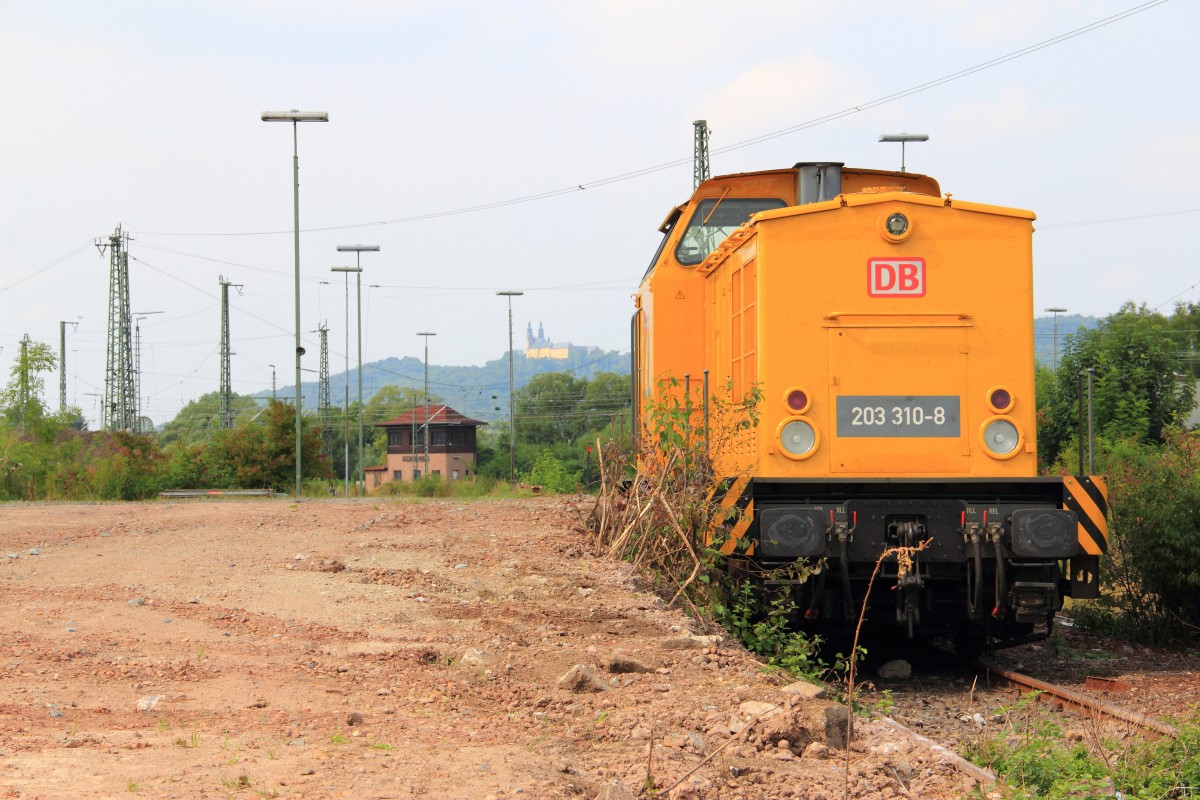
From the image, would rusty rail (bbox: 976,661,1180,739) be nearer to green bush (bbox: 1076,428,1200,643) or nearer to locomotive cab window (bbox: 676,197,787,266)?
green bush (bbox: 1076,428,1200,643)

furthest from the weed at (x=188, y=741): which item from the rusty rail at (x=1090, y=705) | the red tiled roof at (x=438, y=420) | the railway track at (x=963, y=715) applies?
the red tiled roof at (x=438, y=420)

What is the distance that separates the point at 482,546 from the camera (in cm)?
1251

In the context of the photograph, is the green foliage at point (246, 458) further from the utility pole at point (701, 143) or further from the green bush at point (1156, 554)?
the green bush at point (1156, 554)

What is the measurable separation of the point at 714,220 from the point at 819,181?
3.33 ft

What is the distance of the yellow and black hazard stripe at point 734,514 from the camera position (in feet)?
26.5

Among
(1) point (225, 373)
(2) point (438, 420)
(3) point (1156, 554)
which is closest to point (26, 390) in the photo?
(1) point (225, 373)

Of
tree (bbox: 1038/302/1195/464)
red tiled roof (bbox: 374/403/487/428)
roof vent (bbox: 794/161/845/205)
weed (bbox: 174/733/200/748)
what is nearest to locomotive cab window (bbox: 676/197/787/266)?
roof vent (bbox: 794/161/845/205)

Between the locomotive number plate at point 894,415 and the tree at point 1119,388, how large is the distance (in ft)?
62.5

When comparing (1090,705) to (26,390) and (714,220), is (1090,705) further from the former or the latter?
(26,390)

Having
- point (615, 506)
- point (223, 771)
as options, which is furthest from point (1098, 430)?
point (223, 771)

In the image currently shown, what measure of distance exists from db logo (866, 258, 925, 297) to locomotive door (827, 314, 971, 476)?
21 cm

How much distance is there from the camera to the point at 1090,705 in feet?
23.2

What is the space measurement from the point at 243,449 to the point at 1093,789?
31.2 meters

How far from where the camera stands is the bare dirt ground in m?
4.62
